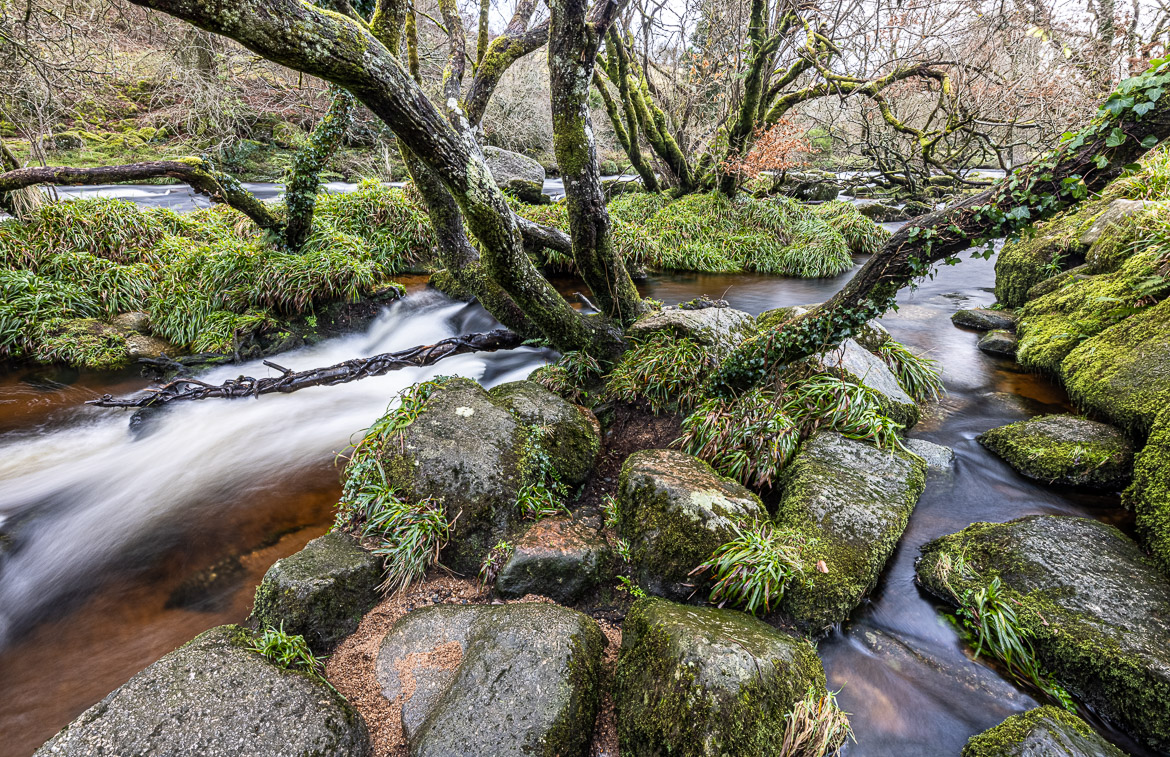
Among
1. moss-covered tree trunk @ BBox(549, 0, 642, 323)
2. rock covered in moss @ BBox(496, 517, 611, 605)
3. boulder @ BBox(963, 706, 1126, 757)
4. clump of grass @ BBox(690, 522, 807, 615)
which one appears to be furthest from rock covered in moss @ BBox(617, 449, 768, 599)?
moss-covered tree trunk @ BBox(549, 0, 642, 323)

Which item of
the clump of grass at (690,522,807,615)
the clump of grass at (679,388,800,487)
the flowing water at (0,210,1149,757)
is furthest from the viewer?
the clump of grass at (679,388,800,487)

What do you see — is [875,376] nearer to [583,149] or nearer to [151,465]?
[583,149]

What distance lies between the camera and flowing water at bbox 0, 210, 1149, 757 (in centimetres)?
249

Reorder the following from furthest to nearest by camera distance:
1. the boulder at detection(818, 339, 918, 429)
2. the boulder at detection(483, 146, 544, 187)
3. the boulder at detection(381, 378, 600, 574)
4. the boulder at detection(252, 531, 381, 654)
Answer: the boulder at detection(483, 146, 544, 187) → the boulder at detection(818, 339, 918, 429) → the boulder at detection(381, 378, 600, 574) → the boulder at detection(252, 531, 381, 654)

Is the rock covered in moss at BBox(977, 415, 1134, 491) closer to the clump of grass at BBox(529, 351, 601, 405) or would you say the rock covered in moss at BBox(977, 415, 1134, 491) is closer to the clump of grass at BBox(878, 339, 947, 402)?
the clump of grass at BBox(878, 339, 947, 402)

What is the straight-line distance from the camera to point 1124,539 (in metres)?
2.86

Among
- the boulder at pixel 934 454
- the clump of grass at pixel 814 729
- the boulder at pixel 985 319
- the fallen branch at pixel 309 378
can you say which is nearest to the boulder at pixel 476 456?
the fallen branch at pixel 309 378

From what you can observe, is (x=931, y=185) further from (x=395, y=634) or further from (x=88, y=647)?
(x=88, y=647)

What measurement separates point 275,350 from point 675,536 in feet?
19.5

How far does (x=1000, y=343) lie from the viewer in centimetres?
584

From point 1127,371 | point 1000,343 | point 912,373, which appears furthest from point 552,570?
point 1000,343

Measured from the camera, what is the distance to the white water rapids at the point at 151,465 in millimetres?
3439

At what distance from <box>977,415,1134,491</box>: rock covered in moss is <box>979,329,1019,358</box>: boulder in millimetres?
2135

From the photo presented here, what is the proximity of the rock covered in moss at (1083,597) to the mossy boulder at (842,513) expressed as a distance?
398 millimetres
